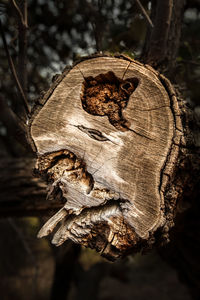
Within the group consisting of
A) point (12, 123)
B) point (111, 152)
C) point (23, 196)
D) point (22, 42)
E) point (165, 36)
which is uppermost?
point (165, 36)

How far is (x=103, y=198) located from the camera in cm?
94

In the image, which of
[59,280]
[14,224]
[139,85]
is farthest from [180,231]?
[14,224]

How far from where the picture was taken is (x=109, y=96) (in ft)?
3.45

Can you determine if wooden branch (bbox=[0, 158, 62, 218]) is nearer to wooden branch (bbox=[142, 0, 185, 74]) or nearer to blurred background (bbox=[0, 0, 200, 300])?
blurred background (bbox=[0, 0, 200, 300])

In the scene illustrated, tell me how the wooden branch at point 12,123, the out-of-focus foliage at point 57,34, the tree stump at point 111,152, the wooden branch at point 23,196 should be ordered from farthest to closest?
the out-of-focus foliage at point 57,34 < the wooden branch at point 23,196 < the wooden branch at point 12,123 < the tree stump at point 111,152

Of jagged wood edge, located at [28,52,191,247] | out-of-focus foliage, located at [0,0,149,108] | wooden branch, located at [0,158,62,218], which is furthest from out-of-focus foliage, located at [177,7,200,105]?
wooden branch, located at [0,158,62,218]

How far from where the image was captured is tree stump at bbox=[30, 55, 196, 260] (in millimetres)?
908

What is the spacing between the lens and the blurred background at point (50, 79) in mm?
1799

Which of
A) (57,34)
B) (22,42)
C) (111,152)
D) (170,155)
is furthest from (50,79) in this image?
(170,155)

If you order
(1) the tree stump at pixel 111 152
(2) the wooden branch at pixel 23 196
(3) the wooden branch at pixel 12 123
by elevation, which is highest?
(1) the tree stump at pixel 111 152

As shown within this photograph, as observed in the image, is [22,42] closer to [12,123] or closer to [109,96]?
[12,123]

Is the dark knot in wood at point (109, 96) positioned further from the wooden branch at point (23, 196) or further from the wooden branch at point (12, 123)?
the wooden branch at point (23, 196)

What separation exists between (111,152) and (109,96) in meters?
0.25

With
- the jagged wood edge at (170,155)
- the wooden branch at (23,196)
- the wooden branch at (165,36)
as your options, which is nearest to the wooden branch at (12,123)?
the wooden branch at (23,196)
